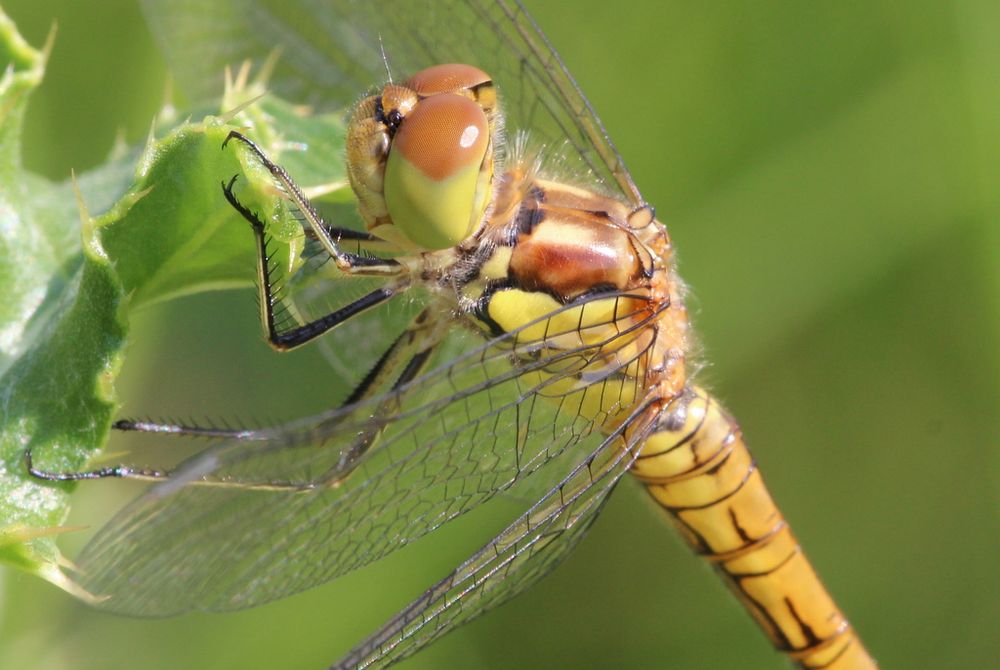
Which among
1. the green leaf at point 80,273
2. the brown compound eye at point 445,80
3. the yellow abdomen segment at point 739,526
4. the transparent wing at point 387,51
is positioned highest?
the transparent wing at point 387,51

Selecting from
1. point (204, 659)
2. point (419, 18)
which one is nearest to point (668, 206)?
point (419, 18)

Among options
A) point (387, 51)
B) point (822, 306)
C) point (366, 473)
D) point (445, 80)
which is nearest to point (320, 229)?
point (445, 80)

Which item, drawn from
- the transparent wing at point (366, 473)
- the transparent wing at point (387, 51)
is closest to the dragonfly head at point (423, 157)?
the transparent wing at point (366, 473)

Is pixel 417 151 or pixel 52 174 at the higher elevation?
pixel 52 174

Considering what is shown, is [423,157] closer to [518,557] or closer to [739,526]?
[518,557]

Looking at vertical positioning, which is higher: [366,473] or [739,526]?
[366,473]

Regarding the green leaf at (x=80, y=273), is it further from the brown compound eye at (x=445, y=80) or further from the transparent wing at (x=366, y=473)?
the brown compound eye at (x=445, y=80)

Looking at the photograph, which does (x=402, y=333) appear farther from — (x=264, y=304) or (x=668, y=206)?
(x=668, y=206)
